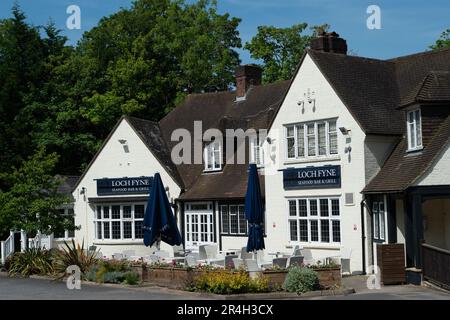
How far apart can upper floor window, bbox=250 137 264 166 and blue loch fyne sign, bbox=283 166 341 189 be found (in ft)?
9.36

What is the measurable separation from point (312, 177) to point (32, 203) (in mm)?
10989

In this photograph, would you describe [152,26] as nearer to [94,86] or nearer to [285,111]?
[94,86]

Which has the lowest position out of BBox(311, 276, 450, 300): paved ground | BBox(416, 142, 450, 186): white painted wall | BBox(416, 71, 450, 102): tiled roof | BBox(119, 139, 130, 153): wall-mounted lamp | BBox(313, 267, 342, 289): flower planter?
BBox(311, 276, 450, 300): paved ground

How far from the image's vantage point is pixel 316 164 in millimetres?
30016

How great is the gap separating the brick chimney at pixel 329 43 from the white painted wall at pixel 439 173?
9895 millimetres

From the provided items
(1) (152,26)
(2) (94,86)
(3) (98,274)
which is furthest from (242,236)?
(1) (152,26)

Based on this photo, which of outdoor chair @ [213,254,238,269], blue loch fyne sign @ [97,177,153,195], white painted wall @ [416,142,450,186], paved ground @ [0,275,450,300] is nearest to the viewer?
paved ground @ [0,275,450,300]

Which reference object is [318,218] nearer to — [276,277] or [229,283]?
[276,277]

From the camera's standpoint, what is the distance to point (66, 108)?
170 feet

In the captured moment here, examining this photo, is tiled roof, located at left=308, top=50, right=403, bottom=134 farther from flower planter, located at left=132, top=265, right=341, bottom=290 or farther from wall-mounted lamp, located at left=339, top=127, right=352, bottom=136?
flower planter, located at left=132, top=265, right=341, bottom=290

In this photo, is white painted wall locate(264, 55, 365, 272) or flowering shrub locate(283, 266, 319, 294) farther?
white painted wall locate(264, 55, 365, 272)

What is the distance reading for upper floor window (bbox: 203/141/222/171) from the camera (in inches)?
1430

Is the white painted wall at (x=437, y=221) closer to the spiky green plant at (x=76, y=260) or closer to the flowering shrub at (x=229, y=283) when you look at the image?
the flowering shrub at (x=229, y=283)

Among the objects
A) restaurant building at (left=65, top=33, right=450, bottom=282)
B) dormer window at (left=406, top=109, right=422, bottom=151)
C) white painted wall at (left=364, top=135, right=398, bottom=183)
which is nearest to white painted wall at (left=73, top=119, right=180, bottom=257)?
restaurant building at (left=65, top=33, right=450, bottom=282)
